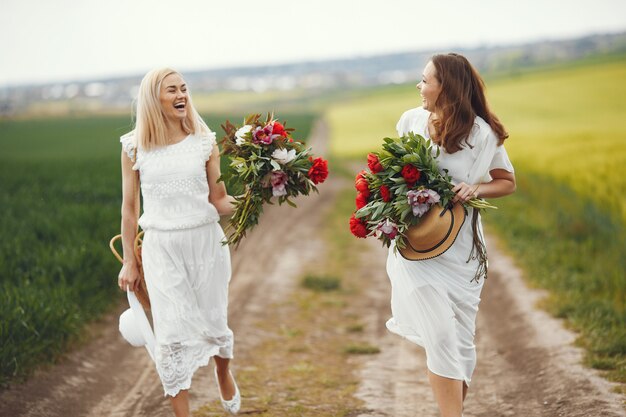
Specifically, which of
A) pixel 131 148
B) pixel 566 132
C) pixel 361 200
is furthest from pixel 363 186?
pixel 566 132

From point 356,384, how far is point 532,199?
936 cm

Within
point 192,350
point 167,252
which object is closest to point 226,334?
point 192,350

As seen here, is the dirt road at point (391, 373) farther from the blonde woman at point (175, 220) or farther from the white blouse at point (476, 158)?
the white blouse at point (476, 158)

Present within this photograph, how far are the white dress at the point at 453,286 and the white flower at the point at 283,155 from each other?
826 millimetres

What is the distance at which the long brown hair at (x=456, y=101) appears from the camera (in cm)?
427

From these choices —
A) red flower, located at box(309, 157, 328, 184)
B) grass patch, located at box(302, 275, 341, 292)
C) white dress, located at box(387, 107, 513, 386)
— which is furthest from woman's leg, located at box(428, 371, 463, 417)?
grass patch, located at box(302, 275, 341, 292)

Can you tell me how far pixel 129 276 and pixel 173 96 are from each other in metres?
1.23

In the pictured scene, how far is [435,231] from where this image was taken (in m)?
4.21

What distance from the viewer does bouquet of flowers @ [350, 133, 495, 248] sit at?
4195mm

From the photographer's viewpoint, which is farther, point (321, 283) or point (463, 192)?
point (321, 283)

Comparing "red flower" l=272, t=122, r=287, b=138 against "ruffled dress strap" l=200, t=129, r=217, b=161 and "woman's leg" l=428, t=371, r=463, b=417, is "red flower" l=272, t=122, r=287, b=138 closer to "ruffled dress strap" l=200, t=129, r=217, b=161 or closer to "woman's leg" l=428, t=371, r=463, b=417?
"ruffled dress strap" l=200, t=129, r=217, b=161

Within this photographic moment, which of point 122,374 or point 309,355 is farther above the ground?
point 122,374

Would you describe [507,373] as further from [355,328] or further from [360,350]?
[355,328]

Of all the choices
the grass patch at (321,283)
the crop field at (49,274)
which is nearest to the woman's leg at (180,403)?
the crop field at (49,274)
